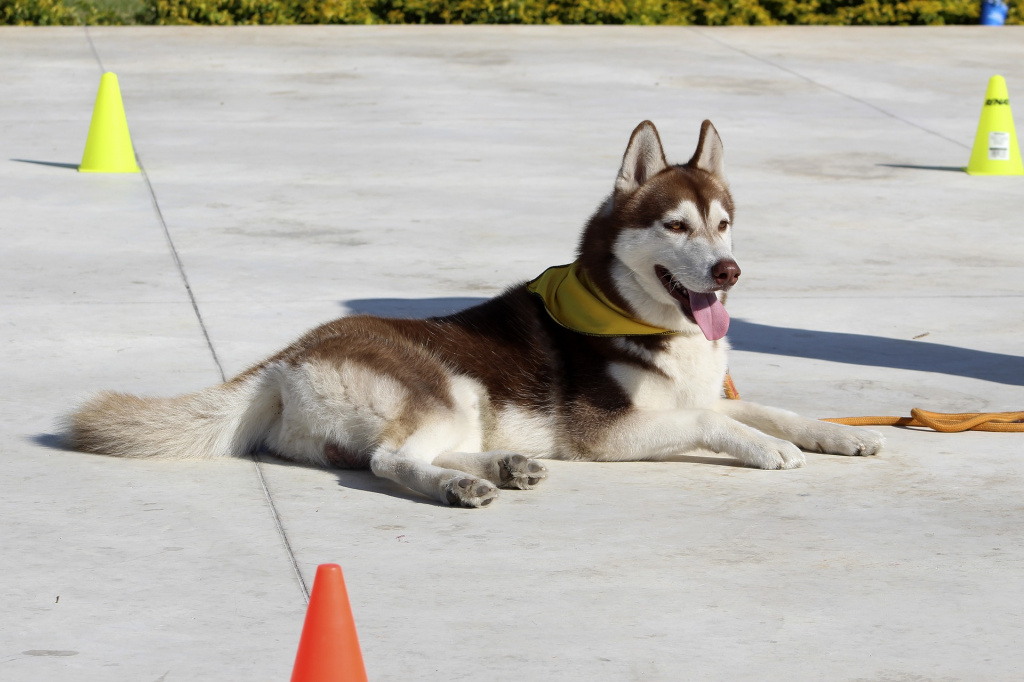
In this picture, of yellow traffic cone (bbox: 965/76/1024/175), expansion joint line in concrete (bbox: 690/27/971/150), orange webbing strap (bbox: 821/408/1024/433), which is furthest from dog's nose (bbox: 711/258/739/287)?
expansion joint line in concrete (bbox: 690/27/971/150)

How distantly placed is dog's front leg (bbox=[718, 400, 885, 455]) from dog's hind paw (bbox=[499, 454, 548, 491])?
901 millimetres

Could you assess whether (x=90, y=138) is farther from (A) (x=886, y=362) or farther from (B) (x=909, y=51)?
(B) (x=909, y=51)

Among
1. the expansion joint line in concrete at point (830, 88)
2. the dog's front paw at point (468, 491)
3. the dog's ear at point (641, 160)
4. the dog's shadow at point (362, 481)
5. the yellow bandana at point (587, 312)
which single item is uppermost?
the dog's ear at point (641, 160)

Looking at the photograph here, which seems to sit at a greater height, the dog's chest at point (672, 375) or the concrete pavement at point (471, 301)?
the dog's chest at point (672, 375)

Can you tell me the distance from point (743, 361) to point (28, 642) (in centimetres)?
373

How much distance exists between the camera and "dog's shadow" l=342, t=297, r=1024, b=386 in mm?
6277

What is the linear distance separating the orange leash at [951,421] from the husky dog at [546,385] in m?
0.35

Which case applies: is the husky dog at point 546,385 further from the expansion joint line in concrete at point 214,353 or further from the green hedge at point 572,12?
the green hedge at point 572,12

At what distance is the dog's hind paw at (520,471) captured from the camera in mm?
4605

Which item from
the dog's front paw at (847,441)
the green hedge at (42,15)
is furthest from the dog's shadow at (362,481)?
the green hedge at (42,15)

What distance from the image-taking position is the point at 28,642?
11.2 feet

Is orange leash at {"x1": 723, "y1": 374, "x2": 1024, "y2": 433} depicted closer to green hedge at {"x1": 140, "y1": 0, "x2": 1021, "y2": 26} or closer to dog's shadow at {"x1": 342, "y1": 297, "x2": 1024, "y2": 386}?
dog's shadow at {"x1": 342, "y1": 297, "x2": 1024, "y2": 386}

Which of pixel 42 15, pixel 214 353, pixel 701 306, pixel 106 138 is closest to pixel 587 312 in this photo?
pixel 701 306

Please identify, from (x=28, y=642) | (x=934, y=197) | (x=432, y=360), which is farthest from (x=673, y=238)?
(x=934, y=197)
